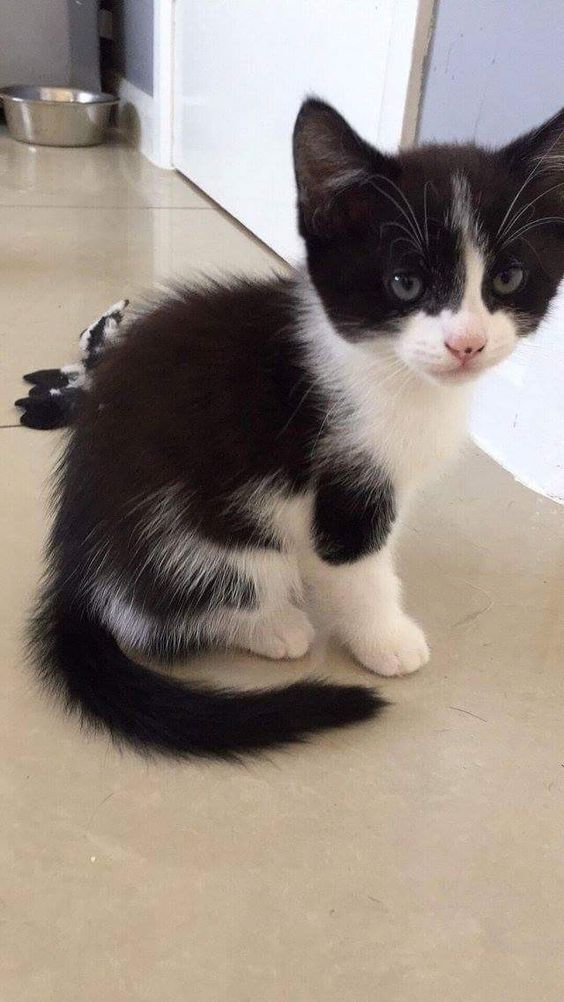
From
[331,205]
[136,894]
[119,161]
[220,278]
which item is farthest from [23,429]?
[119,161]

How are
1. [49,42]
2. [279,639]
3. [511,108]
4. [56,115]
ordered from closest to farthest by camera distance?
[279,639]
[511,108]
[56,115]
[49,42]

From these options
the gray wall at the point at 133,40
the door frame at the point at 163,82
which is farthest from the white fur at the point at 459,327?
the gray wall at the point at 133,40

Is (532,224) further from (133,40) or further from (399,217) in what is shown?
(133,40)

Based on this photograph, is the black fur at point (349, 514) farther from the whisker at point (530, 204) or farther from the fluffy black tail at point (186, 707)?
the whisker at point (530, 204)

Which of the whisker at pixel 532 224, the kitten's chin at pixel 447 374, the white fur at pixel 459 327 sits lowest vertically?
the kitten's chin at pixel 447 374

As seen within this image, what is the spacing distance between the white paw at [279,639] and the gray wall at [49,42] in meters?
3.16

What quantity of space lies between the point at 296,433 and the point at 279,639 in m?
0.25

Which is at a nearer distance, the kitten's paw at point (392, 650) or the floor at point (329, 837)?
the floor at point (329, 837)

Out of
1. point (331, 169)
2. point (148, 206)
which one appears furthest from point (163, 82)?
point (331, 169)

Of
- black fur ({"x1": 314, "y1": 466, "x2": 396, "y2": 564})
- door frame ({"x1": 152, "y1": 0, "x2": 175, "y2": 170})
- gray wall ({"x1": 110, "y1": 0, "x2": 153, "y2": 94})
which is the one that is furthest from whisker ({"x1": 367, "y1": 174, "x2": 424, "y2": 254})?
gray wall ({"x1": 110, "y1": 0, "x2": 153, "y2": 94})

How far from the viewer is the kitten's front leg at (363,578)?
2.99ft

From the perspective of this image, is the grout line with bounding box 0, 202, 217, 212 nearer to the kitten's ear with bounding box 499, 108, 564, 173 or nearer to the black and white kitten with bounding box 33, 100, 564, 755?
the black and white kitten with bounding box 33, 100, 564, 755

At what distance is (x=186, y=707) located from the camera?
84cm

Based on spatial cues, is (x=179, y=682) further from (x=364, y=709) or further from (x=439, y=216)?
(x=439, y=216)
